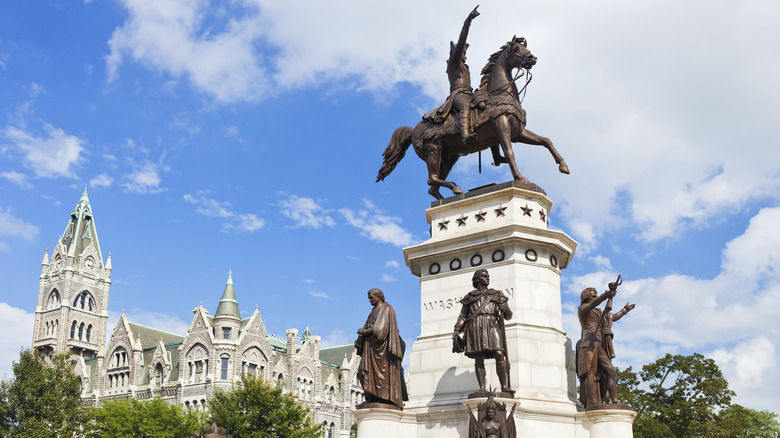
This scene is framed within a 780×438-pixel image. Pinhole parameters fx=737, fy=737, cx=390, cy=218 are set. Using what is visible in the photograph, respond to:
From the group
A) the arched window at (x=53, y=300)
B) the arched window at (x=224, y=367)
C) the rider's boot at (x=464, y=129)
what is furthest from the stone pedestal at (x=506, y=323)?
the arched window at (x=53, y=300)

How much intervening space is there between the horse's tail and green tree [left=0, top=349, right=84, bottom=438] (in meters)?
37.8

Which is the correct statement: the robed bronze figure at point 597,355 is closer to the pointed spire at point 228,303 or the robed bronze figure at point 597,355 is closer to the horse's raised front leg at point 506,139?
the horse's raised front leg at point 506,139

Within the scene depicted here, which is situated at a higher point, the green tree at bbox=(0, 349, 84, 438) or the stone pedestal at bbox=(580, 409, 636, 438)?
the green tree at bbox=(0, 349, 84, 438)

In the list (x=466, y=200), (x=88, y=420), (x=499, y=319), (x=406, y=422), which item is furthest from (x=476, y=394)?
(x=88, y=420)

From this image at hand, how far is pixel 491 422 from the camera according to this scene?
1058cm

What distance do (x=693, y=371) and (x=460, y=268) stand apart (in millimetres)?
28297

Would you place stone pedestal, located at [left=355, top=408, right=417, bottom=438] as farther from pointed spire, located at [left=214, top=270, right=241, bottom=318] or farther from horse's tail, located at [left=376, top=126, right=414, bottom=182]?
pointed spire, located at [left=214, top=270, right=241, bottom=318]

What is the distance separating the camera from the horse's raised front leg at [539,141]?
14531 mm

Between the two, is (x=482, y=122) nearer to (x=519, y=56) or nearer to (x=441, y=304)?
(x=519, y=56)

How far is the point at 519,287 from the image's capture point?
1282cm

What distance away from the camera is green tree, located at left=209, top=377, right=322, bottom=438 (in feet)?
139

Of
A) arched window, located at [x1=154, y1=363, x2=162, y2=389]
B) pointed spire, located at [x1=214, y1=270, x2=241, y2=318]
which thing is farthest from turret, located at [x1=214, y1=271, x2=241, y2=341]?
arched window, located at [x1=154, y1=363, x2=162, y2=389]

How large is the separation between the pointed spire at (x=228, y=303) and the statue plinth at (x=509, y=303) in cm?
5819

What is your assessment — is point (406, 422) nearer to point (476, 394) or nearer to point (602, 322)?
point (476, 394)
